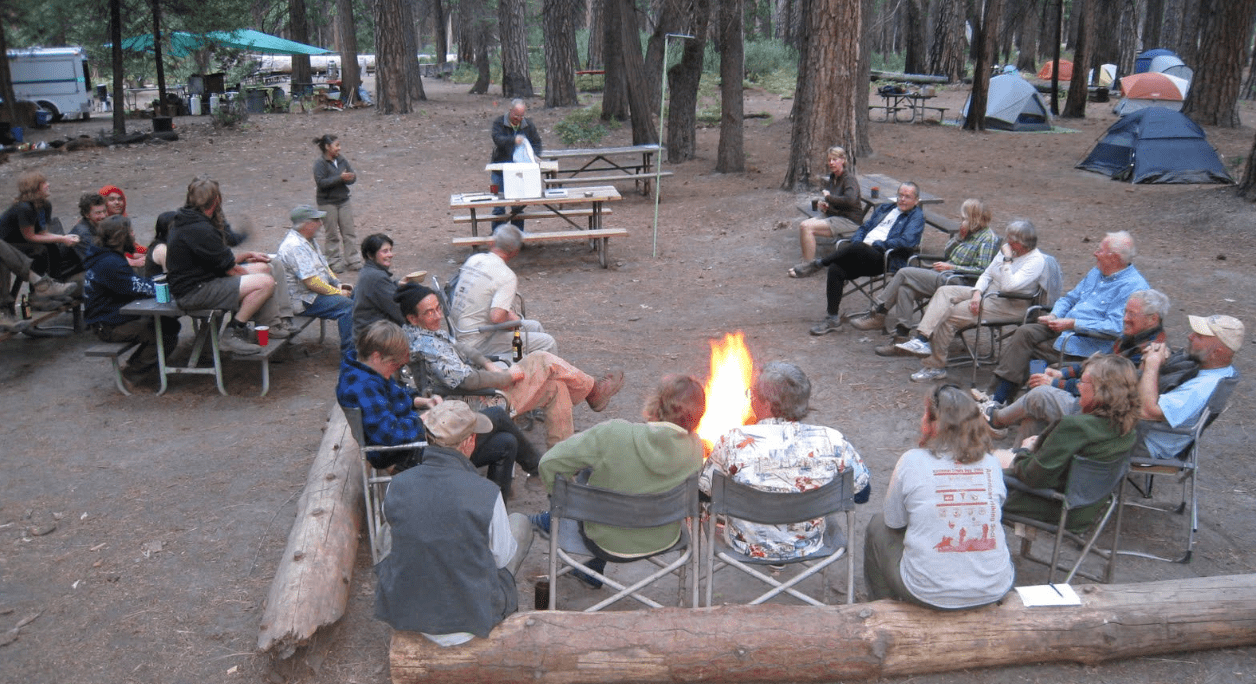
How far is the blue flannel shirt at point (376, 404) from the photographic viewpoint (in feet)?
13.7

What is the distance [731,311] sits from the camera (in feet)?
26.6

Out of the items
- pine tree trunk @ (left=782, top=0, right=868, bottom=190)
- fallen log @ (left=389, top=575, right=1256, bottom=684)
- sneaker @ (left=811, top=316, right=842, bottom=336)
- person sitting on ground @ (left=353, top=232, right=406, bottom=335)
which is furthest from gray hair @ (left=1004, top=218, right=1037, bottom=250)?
pine tree trunk @ (left=782, top=0, right=868, bottom=190)

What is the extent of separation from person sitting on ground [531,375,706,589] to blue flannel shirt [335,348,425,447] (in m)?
0.96

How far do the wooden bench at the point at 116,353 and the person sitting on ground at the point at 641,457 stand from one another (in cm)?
402

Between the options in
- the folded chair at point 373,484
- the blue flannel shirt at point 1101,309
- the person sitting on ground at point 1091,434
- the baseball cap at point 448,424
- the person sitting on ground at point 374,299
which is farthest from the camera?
the person sitting on ground at point 374,299

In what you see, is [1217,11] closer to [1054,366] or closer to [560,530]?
[1054,366]

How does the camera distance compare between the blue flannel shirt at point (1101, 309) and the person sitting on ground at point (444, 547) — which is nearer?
the person sitting on ground at point (444, 547)

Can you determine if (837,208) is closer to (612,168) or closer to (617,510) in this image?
(612,168)

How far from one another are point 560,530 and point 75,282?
5746mm

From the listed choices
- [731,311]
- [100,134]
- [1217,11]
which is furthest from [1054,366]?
[100,134]

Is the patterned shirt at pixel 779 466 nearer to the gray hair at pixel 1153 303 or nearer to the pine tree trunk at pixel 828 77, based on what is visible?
the gray hair at pixel 1153 303

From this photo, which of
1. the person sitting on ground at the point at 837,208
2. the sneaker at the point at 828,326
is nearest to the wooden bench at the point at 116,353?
the sneaker at the point at 828,326

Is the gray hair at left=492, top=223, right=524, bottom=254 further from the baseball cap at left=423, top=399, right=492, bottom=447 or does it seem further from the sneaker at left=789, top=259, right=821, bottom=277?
the sneaker at left=789, top=259, right=821, bottom=277

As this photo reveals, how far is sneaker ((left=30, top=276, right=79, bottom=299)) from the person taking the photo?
7.32m
